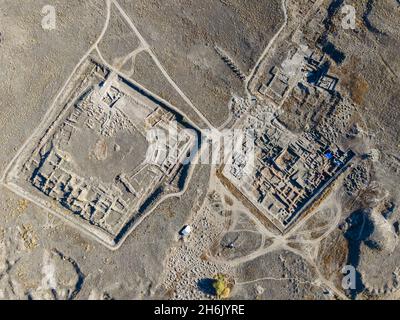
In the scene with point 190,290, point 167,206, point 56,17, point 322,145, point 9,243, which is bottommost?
point 9,243

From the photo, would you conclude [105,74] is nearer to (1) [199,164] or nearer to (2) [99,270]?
(1) [199,164]

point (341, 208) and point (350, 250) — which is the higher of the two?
point (341, 208)

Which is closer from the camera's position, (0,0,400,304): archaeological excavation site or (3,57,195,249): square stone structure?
(0,0,400,304): archaeological excavation site

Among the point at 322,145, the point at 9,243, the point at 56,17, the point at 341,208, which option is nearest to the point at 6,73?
the point at 56,17

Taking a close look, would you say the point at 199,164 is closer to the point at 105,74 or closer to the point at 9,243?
the point at 105,74

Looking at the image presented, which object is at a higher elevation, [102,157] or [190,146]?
[190,146]

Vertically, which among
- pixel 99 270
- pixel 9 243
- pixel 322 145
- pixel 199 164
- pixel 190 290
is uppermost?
pixel 322 145

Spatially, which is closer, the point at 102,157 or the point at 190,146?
the point at 102,157

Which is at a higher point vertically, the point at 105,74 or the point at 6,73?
the point at 105,74

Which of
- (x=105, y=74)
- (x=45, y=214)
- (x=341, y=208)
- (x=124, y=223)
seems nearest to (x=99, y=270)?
(x=124, y=223)

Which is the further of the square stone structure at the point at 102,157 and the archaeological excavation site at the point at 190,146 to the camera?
the square stone structure at the point at 102,157
